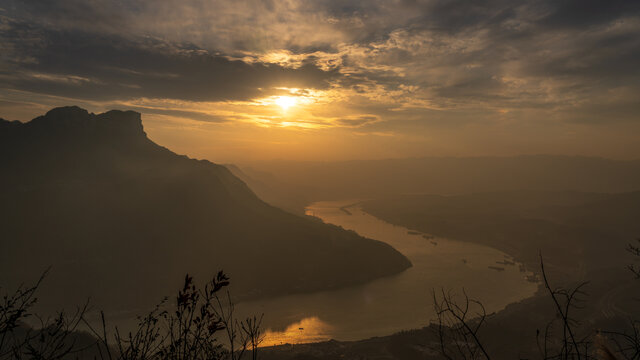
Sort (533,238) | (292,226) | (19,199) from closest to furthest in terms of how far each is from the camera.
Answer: (19,199) → (292,226) → (533,238)

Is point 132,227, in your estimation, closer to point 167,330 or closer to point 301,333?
point 301,333

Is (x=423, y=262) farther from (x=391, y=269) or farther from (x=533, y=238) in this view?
(x=533, y=238)

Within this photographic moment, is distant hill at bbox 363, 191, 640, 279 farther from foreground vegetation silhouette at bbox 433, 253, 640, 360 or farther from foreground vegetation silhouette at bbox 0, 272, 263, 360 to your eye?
foreground vegetation silhouette at bbox 0, 272, 263, 360

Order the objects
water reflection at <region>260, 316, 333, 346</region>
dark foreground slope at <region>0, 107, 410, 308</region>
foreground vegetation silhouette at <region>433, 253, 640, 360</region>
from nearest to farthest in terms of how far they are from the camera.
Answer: foreground vegetation silhouette at <region>433, 253, 640, 360</region> → water reflection at <region>260, 316, 333, 346</region> → dark foreground slope at <region>0, 107, 410, 308</region>

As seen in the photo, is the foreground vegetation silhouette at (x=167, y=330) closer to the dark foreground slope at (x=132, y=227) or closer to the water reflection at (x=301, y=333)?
the water reflection at (x=301, y=333)

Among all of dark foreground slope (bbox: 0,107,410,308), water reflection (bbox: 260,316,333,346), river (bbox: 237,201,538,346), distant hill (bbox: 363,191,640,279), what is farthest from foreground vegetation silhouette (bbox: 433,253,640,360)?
distant hill (bbox: 363,191,640,279)

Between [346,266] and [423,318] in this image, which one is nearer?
[423,318]

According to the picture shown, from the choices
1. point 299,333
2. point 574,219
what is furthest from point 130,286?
point 574,219
